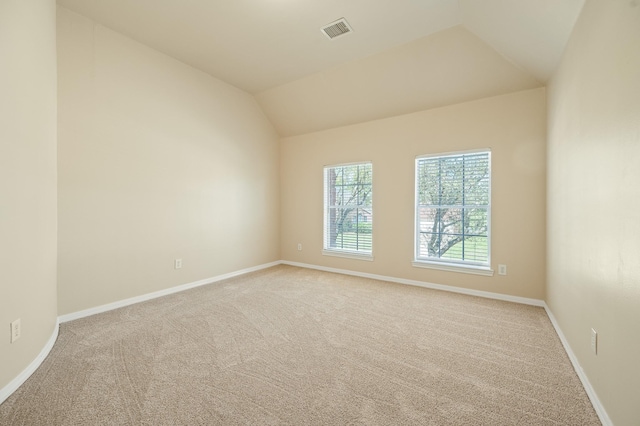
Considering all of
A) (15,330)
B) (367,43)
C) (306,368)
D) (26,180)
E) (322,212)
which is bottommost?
(306,368)

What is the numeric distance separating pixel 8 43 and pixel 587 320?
398cm

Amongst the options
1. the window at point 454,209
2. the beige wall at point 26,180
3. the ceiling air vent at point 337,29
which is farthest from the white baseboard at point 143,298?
the ceiling air vent at point 337,29

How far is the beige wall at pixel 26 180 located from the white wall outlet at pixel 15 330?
0.11ft

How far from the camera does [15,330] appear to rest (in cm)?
167

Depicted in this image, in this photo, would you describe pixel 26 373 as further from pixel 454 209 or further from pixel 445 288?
pixel 454 209

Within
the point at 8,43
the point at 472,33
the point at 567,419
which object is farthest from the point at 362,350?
the point at 472,33

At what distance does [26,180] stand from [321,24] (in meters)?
2.88

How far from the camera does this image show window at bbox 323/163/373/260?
14.5 feet

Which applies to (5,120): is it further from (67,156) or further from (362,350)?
(362,350)

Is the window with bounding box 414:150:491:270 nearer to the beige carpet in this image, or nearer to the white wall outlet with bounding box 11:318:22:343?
the beige carpet

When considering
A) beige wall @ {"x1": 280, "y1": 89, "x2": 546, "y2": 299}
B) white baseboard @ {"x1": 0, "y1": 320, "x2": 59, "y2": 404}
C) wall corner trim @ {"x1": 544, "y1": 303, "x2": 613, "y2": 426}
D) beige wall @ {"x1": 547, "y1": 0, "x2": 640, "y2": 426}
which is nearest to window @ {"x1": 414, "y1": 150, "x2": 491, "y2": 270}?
beige wall @ {"x1": 280, "y1": 89, "x2": 546, "y2": 299}

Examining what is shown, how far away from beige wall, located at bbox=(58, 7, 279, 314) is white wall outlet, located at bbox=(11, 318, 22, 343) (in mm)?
1069

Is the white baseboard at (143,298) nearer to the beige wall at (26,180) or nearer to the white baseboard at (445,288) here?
the beige wall at (26,180)

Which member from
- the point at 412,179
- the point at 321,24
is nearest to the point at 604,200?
the point at 412,179
